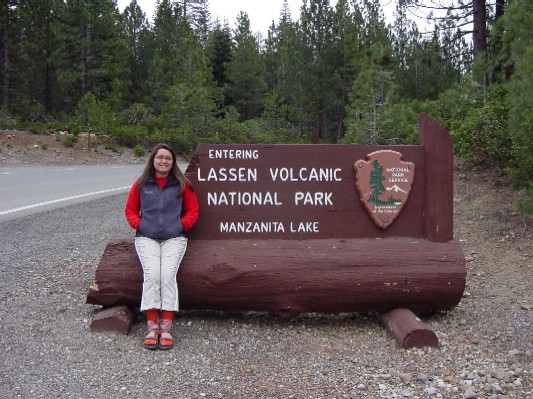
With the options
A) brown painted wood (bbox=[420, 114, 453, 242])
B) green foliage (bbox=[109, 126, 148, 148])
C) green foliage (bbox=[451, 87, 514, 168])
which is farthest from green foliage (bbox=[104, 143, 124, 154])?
brown painted wood (bbox=[420, 114, 453, 242])

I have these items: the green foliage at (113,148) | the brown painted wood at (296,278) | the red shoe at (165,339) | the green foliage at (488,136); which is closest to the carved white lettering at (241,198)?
the brown painted wood at (296,278)

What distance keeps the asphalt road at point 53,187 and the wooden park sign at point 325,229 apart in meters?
5.50

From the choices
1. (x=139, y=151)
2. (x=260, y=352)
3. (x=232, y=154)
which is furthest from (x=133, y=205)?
(x=139, y=151)

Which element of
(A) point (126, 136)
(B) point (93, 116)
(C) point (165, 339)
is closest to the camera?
(C) point (165, 339)

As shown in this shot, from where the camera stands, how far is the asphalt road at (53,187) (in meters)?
10.7

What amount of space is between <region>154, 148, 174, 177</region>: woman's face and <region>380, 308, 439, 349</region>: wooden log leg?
82.7 inches

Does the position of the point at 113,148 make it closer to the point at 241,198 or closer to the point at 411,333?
the point at 241,198

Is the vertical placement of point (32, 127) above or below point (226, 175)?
above

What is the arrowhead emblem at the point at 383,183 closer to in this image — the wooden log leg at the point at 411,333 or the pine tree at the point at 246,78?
the wooden log leg at the point at 411,333

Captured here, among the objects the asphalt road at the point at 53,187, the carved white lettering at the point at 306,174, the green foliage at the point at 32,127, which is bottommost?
the asphalt road at the point at 53,187

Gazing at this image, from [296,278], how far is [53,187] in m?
10.2

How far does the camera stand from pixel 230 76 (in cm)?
4425

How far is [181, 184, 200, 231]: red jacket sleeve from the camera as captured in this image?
476 cm

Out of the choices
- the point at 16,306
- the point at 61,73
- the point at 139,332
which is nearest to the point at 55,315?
the point at 16,306
